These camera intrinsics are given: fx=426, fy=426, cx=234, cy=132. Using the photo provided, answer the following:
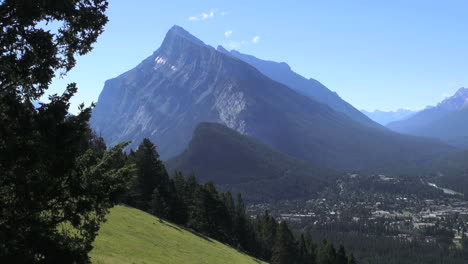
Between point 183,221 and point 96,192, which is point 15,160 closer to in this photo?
point 96,192

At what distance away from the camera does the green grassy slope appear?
34612mm

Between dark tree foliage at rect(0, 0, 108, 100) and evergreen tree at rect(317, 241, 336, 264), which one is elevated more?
dark tree foliage at rect(0, 0, 108, 100)

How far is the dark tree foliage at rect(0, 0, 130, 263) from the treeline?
57.6 metres

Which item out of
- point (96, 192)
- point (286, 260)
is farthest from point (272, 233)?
point (96, 192)

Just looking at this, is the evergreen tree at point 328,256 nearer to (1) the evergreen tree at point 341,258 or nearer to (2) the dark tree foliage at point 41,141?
(1) the evergreen tree at point 341,258

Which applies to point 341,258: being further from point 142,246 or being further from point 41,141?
point 41,141

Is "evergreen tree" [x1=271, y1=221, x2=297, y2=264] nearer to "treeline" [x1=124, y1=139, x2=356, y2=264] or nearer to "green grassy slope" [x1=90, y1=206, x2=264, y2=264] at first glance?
"treeline" [x1=124, y1=139, x2=356, y2=264]

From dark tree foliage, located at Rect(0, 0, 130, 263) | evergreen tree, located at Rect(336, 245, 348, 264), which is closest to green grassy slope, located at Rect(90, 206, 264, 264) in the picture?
dark tree foliage, located at Rect(0, 0, 130, 263)

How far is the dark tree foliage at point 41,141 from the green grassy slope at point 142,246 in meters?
12.4

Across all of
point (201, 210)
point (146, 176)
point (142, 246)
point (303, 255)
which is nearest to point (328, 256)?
point (303, 255)

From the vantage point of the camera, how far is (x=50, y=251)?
15.7 m

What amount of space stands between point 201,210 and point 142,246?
49288 mm

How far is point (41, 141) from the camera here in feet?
49.3

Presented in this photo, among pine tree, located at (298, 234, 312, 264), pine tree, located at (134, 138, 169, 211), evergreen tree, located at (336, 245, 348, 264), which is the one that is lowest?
pine tree, located at (298, 234, 312, 264)
